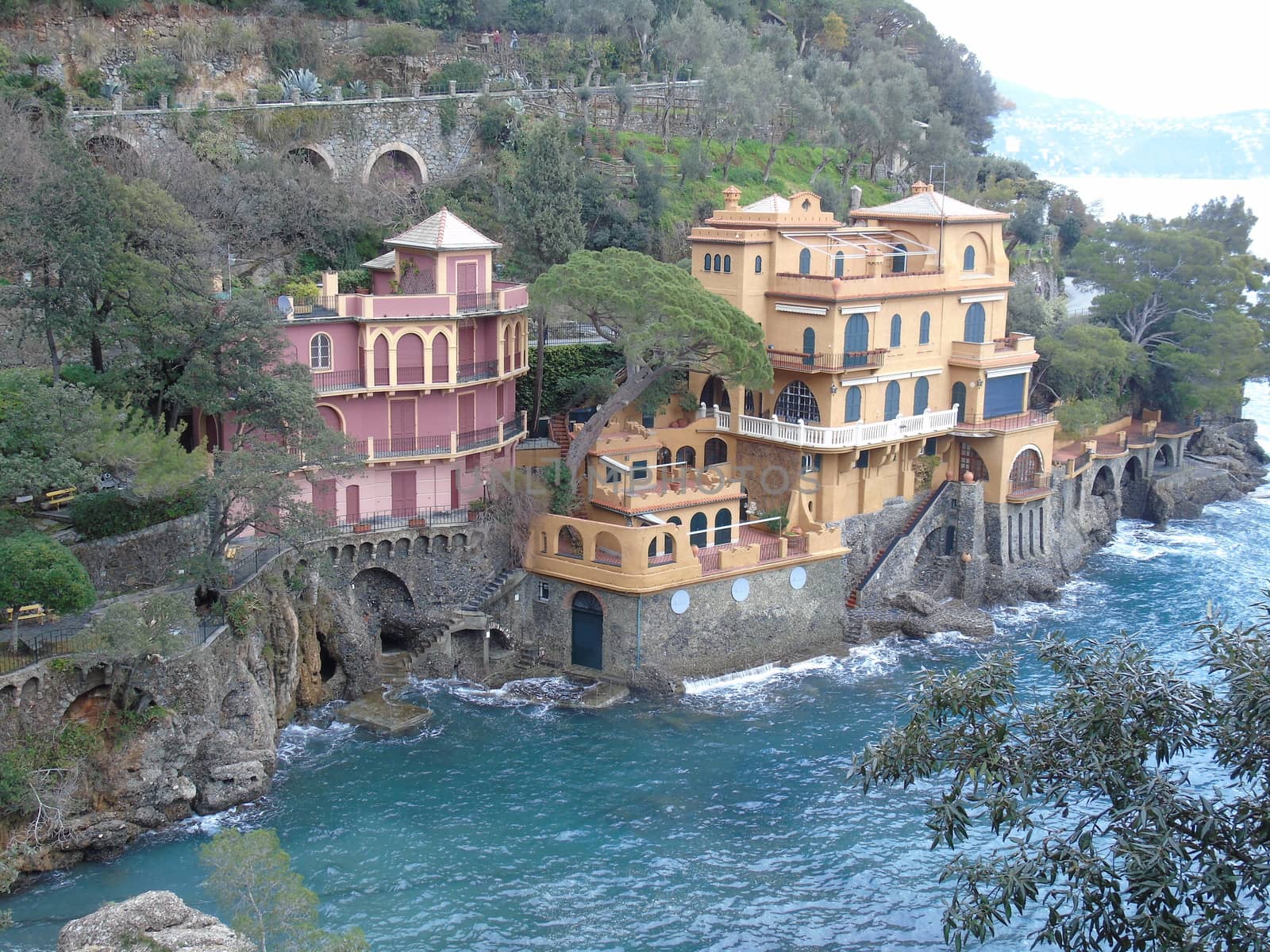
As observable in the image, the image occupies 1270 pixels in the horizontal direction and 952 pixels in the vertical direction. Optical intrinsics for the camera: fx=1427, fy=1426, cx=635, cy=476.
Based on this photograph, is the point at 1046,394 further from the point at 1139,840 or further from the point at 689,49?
the point at 1139,840

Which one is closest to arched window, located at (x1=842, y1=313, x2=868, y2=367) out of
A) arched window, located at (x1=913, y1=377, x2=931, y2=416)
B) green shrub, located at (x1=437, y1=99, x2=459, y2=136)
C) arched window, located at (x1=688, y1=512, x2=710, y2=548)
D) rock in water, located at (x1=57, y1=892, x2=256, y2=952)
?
arched window, located at (x1=913, y1=377, x2=931, y2=416)

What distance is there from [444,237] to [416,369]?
4.33 meters

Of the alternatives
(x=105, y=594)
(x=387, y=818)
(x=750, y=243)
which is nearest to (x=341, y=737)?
(x=387, y=818)

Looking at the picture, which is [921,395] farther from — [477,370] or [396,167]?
[396,167]

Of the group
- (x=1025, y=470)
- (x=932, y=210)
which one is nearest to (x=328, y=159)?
(x=932, y=210)

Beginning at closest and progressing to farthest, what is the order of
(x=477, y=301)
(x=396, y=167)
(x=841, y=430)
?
(x=477, y=301), (x=841, y=430), (x=396, y=167)

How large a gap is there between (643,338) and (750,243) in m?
8.07

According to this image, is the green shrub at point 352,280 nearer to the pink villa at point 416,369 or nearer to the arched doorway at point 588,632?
the pink villa at point 416,369

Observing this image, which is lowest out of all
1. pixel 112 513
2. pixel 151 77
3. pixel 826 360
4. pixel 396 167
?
pixel 112 513

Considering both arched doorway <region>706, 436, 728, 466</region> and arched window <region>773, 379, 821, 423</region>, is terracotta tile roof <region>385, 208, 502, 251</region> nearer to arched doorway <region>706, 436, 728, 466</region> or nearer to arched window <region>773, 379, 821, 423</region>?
arched doorway <region>706, 436, 728, 466</region>

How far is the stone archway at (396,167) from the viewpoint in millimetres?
63219

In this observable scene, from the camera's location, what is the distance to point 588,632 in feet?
148

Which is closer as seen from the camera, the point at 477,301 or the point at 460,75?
the point at 477,301

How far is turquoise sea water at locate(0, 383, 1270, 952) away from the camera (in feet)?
101
